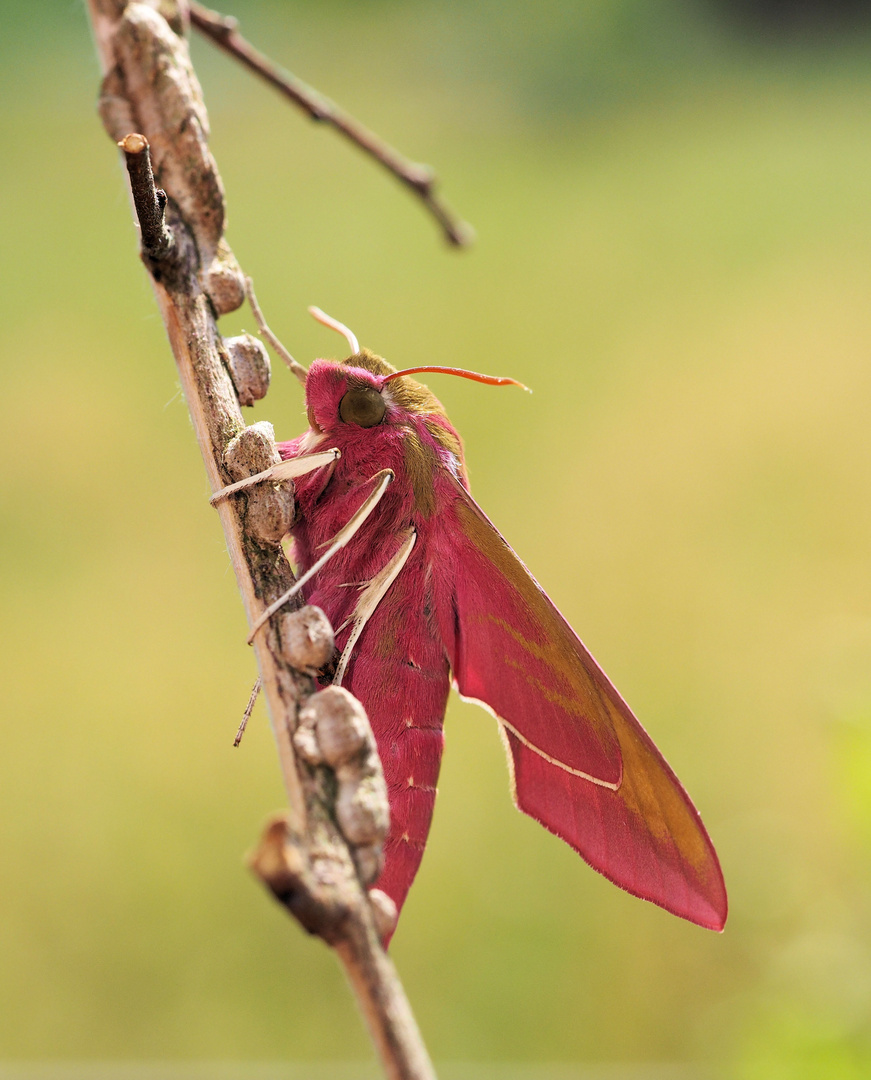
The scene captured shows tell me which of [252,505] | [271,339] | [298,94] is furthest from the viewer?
[298,94]

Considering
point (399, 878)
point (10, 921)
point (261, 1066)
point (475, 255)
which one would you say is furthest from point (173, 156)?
point (475, 255)

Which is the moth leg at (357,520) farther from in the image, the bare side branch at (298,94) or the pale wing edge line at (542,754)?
the bare side branch at (298,94)

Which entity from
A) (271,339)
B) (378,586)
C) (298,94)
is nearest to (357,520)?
(378,586)

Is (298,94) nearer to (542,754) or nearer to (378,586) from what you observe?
(378,586)

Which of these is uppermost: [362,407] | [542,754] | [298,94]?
[298,94]

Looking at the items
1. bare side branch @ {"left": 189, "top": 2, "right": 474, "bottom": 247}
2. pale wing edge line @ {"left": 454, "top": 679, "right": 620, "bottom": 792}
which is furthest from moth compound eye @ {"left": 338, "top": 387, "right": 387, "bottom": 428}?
bare side branch @ {"left": 189, "top": 2, "right": 474, "bottom": 247}

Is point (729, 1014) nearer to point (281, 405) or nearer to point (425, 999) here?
point (425, 999)

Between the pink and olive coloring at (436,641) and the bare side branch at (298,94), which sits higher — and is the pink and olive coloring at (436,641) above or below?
below

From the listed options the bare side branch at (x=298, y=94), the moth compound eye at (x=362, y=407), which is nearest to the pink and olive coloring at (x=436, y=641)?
the moth compound eye at (x=362, y=407)
